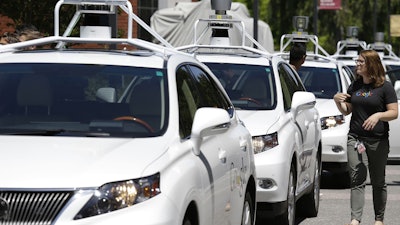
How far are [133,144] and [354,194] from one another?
4738 millimetres

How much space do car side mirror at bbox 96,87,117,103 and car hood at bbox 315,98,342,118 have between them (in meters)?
8.61

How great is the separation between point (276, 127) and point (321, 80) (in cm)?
647

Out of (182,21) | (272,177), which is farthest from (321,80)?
(182,21)

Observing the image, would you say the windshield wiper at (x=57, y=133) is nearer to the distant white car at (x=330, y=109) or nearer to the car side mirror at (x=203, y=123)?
the car side mirror at (x=203, y=123)

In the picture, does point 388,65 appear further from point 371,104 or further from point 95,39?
point 95,39

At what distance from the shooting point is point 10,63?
308 inches

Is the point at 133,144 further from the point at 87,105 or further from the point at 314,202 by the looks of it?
the point at 314,202

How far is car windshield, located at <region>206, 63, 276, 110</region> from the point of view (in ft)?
39.3

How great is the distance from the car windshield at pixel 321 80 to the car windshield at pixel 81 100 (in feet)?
31.5

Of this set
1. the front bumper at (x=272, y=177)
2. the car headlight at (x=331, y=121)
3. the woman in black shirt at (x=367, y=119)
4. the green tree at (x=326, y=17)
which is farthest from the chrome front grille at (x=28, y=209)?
the green tree at (x=326, y=17)

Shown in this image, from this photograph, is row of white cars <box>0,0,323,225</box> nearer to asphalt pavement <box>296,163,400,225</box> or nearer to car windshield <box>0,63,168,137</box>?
car windshield <box>0,63,168,137</box>

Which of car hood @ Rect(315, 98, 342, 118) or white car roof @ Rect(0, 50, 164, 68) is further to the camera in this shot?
car hood @ Rect(315, 98, 342, 118)

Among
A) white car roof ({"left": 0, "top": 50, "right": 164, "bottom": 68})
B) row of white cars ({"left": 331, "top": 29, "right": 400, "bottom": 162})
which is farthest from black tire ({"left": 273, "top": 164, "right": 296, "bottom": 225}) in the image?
row of white cars ({"left": 331, "top": 29, "right": 400, "bottom": 162})

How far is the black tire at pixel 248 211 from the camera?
8.52 metres
